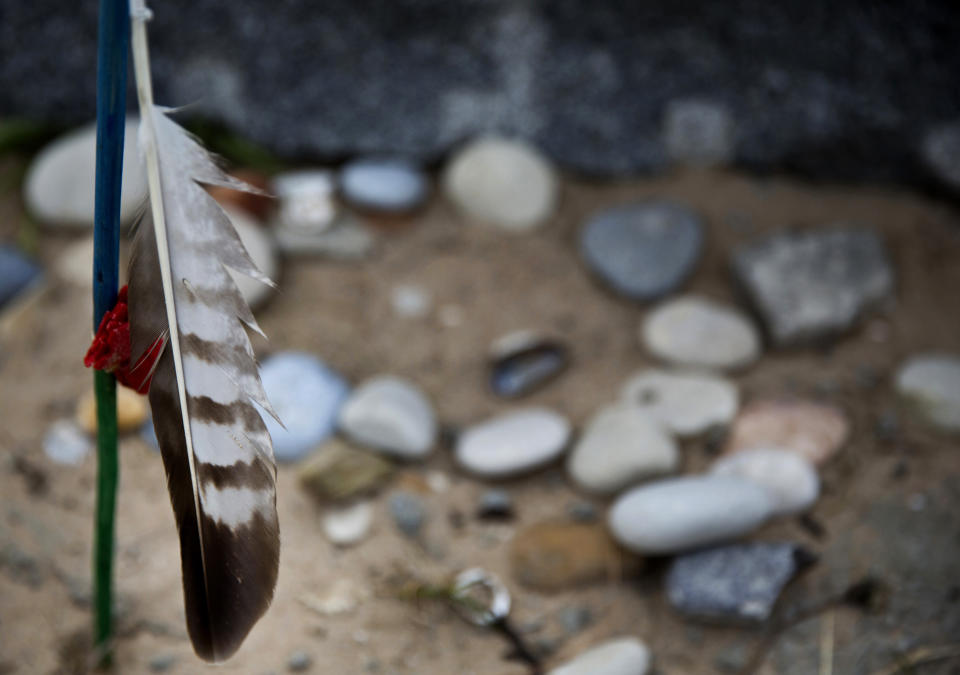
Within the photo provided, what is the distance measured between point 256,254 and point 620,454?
0.99 metres

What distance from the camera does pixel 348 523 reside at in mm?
1692

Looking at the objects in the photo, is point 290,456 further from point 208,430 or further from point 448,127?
point 448,127

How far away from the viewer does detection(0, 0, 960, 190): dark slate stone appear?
90.3 inches

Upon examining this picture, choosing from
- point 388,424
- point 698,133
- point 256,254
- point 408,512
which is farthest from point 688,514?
point 698,133

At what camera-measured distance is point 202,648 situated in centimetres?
100

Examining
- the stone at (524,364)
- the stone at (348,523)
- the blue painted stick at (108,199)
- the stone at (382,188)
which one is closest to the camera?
the blue painted stick at (108,199)

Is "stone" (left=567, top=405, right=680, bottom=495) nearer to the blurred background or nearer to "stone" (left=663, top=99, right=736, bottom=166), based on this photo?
the blurred background

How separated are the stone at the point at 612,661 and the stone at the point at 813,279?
0.92m

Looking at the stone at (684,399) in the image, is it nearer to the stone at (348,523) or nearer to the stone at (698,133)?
the stone at (348,523)

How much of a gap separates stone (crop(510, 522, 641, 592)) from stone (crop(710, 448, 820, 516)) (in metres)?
0.26

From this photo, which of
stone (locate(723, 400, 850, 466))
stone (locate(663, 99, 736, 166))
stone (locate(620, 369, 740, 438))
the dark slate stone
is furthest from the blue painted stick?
stone (locate(663, 99, 736, 166))

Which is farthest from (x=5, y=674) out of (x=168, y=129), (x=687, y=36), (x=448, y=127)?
A: (x=687, y=36)

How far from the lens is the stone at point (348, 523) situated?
1.67 meters

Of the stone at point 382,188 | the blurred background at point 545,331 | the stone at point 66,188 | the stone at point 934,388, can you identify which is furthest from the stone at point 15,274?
the stone at point 934,388
